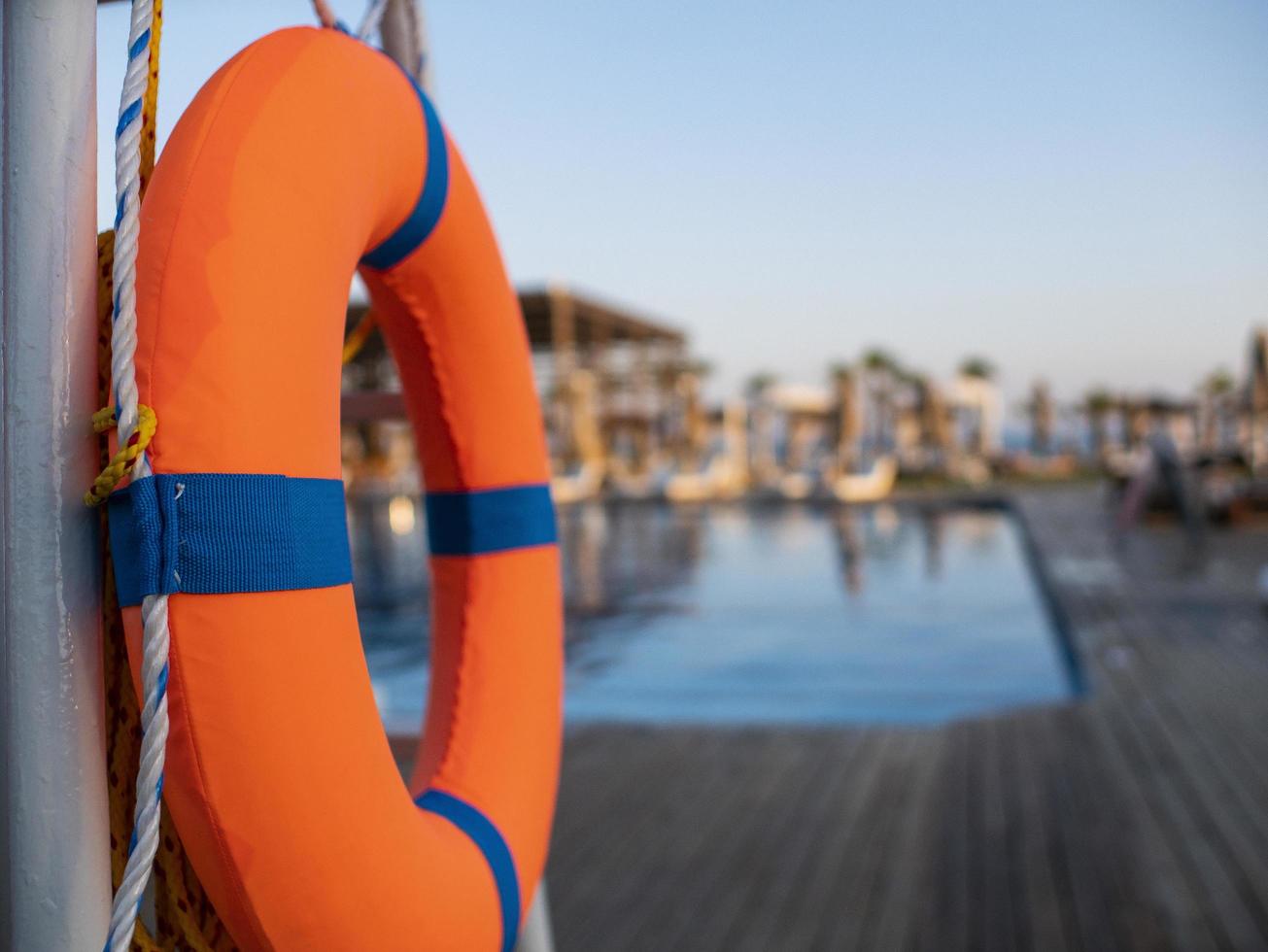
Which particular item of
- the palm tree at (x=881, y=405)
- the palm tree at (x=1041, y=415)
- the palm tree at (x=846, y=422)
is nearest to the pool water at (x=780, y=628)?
the palm tree at (x=846, y=422)

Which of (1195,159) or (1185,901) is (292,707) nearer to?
(1185,901)

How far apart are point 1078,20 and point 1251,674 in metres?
4.87

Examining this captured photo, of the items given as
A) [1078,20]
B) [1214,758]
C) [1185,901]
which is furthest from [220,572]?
[1078,20]

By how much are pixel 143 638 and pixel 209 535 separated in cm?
8

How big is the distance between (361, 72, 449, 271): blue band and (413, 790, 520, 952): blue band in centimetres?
61

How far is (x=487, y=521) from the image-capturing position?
1353 millimetres

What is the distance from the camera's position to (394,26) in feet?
4.71

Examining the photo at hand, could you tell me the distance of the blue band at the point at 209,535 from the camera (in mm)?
751

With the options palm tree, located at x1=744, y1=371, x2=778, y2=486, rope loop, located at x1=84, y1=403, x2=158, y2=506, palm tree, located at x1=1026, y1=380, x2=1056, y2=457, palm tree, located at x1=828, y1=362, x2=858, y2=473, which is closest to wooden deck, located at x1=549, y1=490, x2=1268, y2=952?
rope loop, located at x1=84, y1=403, x2=158, y2=506

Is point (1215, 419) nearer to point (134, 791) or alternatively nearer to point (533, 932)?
point (533, 932)

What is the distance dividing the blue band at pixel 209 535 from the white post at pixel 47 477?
0.05m

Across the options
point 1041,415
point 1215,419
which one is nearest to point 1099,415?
point 1041,415

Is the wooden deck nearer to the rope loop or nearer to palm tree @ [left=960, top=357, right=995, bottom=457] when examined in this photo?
the rope loop

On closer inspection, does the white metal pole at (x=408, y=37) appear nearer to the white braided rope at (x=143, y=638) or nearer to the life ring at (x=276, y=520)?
the life ring at (x=276, y=520)
